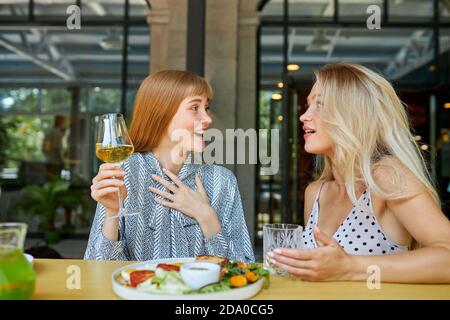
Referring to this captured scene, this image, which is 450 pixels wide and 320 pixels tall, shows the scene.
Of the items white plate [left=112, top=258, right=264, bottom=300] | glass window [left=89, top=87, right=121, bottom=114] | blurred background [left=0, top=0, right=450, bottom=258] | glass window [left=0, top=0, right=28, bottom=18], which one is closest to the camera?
white plate [left=112, top=258, right=264, bottom=300]

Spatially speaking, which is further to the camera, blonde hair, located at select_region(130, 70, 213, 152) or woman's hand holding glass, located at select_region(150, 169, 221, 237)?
blonde hair, located at select_region(130, 70, 213, 152)

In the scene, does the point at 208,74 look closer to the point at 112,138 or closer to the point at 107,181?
the point at 112,138

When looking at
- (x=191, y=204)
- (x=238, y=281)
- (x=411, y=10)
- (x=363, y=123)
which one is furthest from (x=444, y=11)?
(x=238, y=281)

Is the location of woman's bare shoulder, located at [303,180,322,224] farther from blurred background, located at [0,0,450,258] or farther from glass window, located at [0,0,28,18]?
glass window, located at [0,0,28,18]

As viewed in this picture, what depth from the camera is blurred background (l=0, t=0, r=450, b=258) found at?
5.48 metres

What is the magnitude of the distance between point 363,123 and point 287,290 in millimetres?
867

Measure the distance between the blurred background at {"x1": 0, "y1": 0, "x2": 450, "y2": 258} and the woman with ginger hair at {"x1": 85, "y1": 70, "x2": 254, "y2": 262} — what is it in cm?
302

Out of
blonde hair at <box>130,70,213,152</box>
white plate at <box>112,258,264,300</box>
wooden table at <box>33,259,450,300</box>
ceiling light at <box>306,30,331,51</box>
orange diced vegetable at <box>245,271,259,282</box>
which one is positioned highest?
ceiling light at <box>306,30,331,51</box>

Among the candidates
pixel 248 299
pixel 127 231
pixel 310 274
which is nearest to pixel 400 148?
pixel 310 274

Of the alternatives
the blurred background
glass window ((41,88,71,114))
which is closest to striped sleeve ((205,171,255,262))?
the blurred background

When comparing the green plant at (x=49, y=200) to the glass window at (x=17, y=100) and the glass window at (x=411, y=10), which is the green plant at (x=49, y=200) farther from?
the glass window at (x=411, y=10)

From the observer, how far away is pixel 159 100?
2.09 m

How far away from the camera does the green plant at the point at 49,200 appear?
6.54 m

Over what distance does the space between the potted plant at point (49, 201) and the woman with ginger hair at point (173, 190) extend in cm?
483
